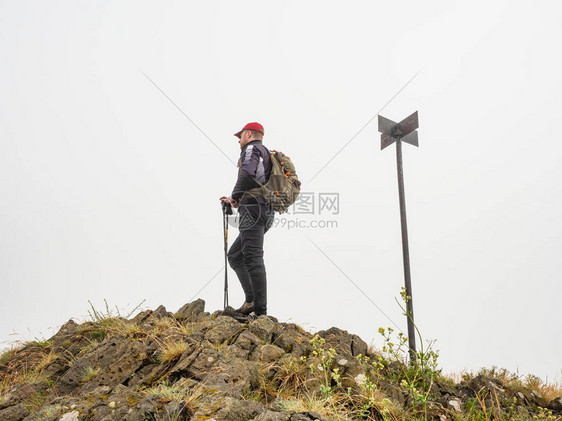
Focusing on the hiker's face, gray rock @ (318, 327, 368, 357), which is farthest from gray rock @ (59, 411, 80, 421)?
the hiker's face

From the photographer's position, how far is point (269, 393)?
372cm

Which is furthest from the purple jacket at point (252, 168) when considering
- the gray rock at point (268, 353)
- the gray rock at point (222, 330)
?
the gray rock at point (268, 353)

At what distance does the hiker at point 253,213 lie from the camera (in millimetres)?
5672

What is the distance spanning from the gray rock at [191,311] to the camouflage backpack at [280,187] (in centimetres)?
221

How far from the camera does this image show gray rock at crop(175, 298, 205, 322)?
6.05 meters

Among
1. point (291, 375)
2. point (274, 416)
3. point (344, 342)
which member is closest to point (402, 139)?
point (344, 342)

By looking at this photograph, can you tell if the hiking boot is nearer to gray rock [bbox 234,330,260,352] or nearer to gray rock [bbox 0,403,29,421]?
gray rock [bbox 234,330,260,352]

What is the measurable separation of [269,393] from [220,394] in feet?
2.88

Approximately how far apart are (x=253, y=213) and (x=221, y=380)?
9.54ft

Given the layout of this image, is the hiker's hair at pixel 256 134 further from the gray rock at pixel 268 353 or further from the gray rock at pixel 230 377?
the gray rock at pixel 230 377

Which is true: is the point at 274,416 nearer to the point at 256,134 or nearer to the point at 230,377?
the point at 230,377

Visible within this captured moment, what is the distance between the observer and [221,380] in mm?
3340

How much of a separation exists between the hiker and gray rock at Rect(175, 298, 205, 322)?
0.75 m

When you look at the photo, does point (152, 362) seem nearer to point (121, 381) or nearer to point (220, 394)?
point (121, 381)
